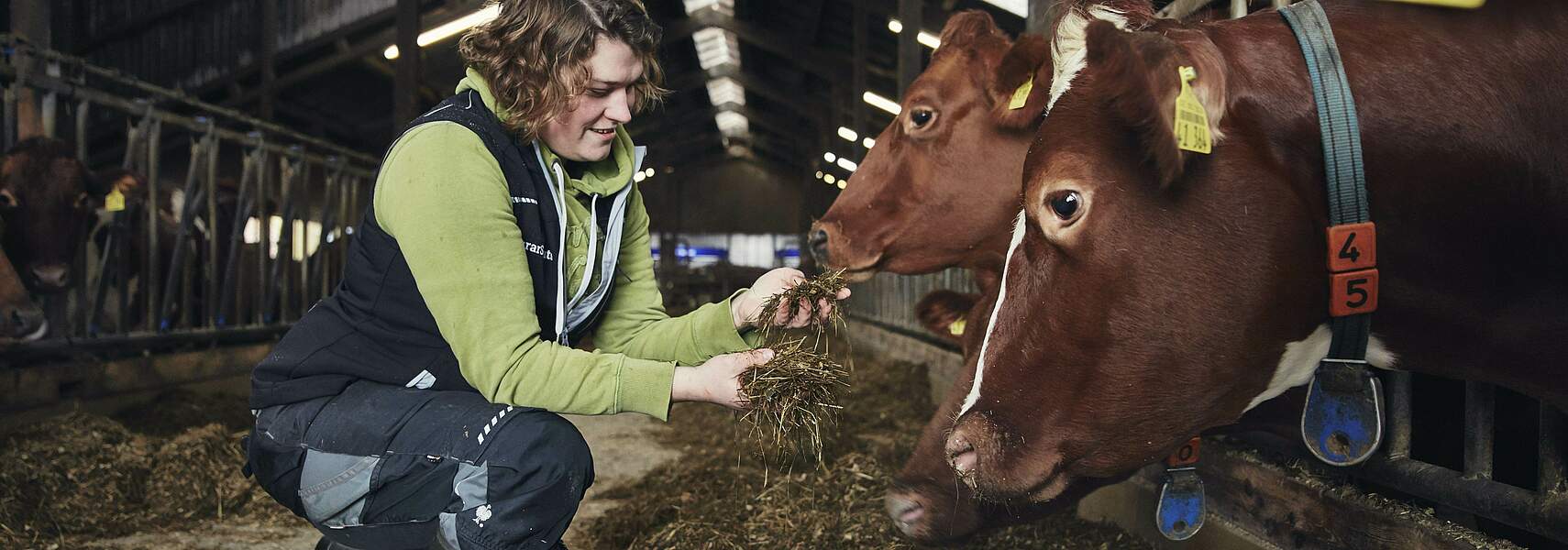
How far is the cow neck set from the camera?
4.79 feet

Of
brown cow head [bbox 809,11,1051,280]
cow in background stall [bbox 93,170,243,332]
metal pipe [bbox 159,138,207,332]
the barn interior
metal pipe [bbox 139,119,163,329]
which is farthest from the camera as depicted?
metal pipe [bbox 159,138,207,332]

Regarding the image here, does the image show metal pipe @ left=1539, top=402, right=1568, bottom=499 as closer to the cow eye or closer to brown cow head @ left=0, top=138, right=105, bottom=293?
the cow eye

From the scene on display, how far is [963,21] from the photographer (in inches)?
129

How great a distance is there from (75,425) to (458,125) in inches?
122

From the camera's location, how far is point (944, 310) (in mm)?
3117

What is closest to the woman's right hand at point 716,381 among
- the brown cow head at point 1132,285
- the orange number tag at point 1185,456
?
the brown cow head at point 1132,285

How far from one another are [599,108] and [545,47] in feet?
0.48

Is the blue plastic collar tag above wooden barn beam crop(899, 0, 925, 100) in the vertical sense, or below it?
below

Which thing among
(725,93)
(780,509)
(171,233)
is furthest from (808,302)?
(725,93)

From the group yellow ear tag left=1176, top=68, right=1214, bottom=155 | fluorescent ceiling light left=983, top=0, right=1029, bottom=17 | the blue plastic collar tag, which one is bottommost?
the blue plastic collar tag

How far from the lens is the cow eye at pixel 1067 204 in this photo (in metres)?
1.59

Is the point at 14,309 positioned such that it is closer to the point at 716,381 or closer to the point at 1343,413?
the point at 716,381

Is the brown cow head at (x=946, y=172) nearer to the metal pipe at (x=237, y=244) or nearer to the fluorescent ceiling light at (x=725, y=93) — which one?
the metal pipe at (x=237, y=244)

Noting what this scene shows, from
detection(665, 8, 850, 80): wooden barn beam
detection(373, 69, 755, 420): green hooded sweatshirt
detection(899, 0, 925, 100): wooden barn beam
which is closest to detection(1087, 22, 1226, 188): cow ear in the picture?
detection(373, 69, 755, 420): green hooded sweatshirt
